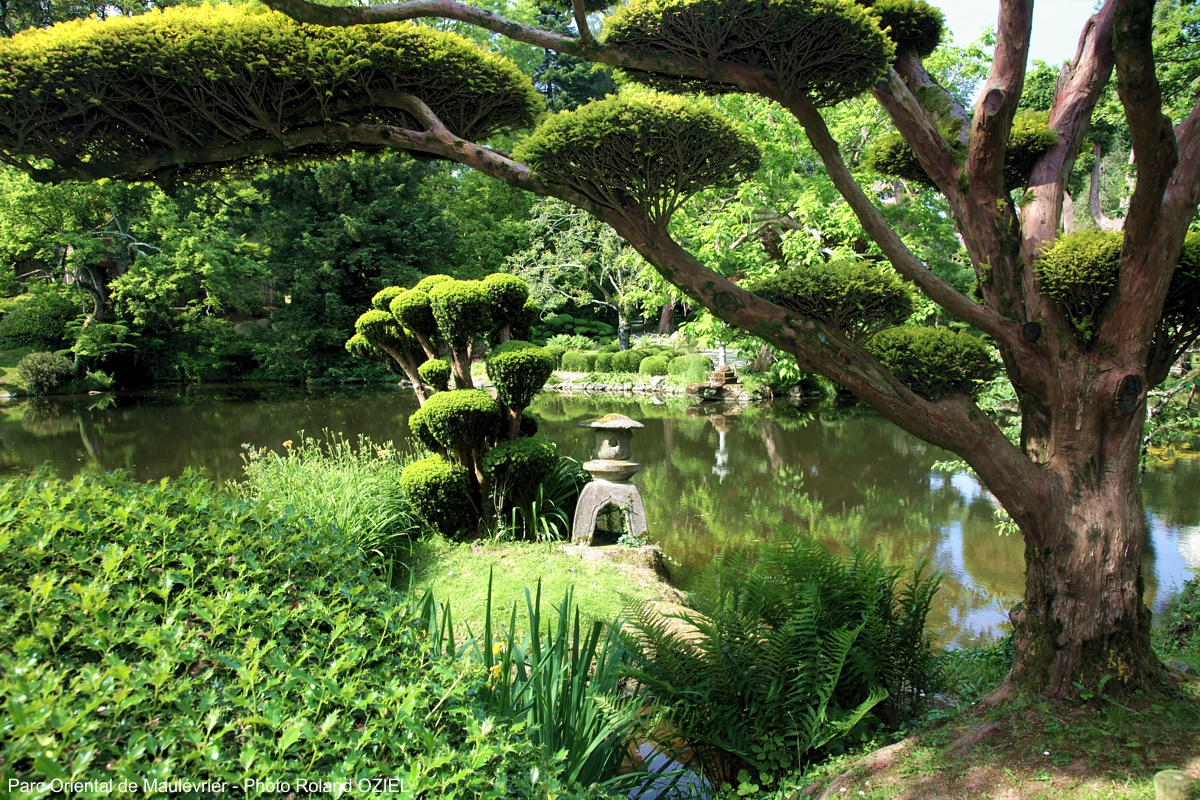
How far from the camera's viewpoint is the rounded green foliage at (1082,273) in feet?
10.7

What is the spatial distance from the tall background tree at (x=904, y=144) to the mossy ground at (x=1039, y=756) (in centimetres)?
19

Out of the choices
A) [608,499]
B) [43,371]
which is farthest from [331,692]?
[43,371]

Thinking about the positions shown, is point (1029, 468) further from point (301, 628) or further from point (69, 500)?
point (69, 500)

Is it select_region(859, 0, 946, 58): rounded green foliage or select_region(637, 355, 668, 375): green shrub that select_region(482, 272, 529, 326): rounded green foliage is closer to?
select_region(859, 0, 946, 58): rounded green foliage

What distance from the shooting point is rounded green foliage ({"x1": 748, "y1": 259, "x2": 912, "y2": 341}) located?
3.61m

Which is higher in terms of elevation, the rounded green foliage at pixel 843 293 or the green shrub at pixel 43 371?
the rounded green foliage at pixel 843 293

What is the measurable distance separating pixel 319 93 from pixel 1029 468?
13.5 feet

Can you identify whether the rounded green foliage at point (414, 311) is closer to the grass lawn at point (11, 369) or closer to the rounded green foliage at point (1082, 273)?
the rounded green foliage at point (1082, 273)

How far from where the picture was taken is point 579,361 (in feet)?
82.3

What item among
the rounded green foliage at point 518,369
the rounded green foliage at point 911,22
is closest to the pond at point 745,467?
the rounded green foliage at point 518,369

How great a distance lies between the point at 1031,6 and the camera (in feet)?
10.8

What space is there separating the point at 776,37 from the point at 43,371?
78.5ft

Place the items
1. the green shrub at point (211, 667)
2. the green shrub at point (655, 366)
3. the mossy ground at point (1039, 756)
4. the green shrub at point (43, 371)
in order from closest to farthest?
1. the green shrub at point (211, 667)
2. the mossy ground at point (1039, 756)
3. the green shrub at point (43, 371)
4. the green shrub at point (655, 366)

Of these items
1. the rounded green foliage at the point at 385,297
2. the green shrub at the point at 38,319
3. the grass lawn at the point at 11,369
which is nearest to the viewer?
the rounded green foliage at the point at 385,297
